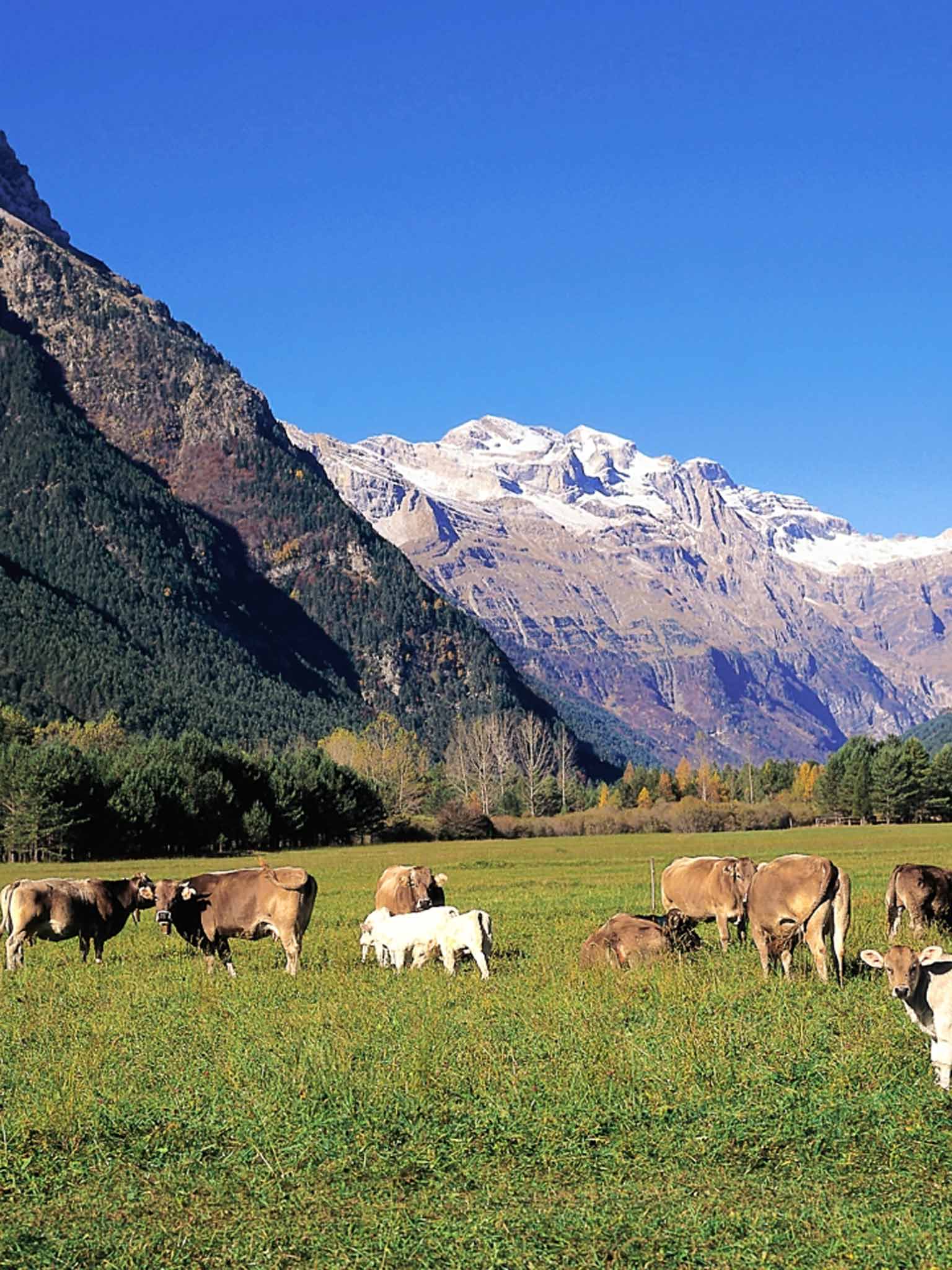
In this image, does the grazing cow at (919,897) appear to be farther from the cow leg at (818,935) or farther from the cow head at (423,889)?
the cow head at (423,889)

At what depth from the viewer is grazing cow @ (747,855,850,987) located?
21.5m

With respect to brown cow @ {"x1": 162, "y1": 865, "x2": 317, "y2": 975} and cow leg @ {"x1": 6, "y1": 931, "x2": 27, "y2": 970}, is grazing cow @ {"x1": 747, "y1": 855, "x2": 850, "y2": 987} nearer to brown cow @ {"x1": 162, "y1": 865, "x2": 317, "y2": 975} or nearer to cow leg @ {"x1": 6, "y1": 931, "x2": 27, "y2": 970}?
brown cow @ {"x1": 162, "y1": 865, "x2": 317, "y2": 975}

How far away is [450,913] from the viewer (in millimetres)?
25641

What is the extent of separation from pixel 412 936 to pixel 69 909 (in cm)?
827

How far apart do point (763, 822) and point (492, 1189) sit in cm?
15856

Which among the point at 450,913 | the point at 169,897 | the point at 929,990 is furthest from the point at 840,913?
the point at 169,897

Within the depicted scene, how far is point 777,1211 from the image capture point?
11.3 m

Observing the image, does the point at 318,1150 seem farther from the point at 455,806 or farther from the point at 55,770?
the point at 455,806

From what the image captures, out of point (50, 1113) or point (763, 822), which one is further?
point (763, 822)

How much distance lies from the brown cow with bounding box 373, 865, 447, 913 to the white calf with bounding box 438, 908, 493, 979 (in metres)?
5.17

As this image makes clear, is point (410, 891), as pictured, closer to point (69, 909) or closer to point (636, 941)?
point (69, 909)

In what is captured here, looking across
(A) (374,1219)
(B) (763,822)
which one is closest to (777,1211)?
(A) (374,1219)

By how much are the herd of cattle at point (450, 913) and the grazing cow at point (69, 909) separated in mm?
28

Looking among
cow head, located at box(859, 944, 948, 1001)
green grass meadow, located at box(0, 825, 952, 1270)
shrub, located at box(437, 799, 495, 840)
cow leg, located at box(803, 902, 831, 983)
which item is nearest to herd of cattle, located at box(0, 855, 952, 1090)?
cow leg, located at box(803, 902, 831, 983)
